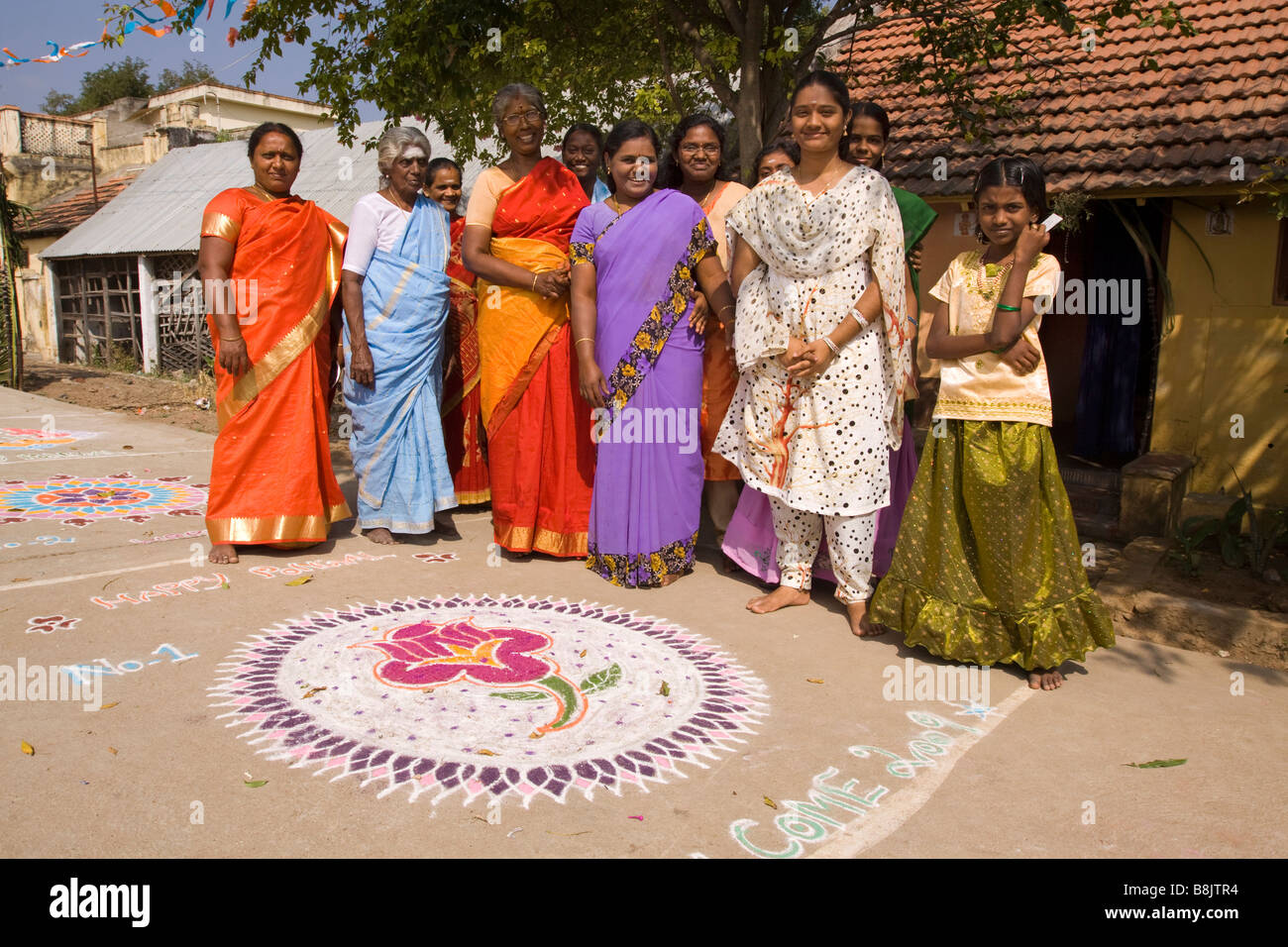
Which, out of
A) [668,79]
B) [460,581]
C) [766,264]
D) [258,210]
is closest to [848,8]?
[668,79]

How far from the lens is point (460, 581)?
447 centimetres

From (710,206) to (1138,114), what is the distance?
5.29m

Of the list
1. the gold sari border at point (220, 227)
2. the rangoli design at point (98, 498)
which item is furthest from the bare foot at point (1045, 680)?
the rangoli design at point (98, 498)

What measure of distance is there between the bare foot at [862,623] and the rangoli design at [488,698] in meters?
0.66

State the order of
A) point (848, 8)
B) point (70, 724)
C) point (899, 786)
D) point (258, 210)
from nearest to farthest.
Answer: point (899, 786) → point (70, 724) → point (258, 210) → point (848, 8)

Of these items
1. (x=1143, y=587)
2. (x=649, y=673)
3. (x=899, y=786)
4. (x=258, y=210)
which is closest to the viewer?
(x=899, y=786)

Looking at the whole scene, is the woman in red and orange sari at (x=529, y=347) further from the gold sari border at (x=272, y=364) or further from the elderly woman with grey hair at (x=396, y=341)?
the gold sari border at (x=272, y=364)

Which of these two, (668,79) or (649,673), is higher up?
(668,79)

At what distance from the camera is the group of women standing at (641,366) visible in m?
3.69

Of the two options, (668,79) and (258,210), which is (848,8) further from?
(258,210)

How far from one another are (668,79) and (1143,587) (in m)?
4.99

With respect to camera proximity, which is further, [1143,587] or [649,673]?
[1143,587]

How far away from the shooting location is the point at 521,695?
126 inches

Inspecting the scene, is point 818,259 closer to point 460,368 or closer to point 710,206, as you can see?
point 710,206
